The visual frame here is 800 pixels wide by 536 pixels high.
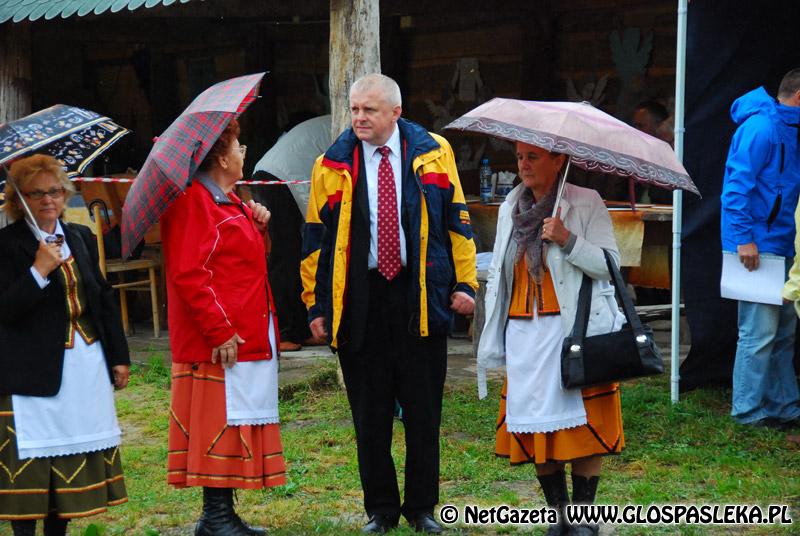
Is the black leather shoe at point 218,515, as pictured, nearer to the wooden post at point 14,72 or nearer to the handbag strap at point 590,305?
the handbag strap at point 590,305

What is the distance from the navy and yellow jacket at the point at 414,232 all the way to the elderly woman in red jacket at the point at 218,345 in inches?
10.4

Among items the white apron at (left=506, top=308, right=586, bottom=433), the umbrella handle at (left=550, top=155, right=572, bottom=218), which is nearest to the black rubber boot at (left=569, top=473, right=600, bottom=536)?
the white apron at (left=506, top=308, right=586, bottom=433)

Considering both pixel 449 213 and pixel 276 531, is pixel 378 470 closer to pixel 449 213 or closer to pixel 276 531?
pixel 276 531

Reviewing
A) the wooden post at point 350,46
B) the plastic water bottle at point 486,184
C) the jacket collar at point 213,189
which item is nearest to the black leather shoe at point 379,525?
the jacket collar at point 213,189

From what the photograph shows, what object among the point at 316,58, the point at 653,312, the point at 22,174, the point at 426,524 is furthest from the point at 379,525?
the point at 316,58

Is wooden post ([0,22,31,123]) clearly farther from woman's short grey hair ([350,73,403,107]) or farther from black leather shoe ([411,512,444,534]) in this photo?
black leather shoe ([411,512,444,534])

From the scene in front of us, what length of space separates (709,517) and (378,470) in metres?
1.53

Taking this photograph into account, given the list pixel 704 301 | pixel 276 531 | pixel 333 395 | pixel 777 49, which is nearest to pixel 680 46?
pixel 777 49

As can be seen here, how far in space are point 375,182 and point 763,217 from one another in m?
2.77

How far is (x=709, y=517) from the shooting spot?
5008 millimetres

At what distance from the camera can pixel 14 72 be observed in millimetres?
9133

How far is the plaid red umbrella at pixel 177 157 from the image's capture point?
14.1 ft

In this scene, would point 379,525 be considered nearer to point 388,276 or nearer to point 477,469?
point 388,276

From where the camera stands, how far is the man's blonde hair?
14.2ft
